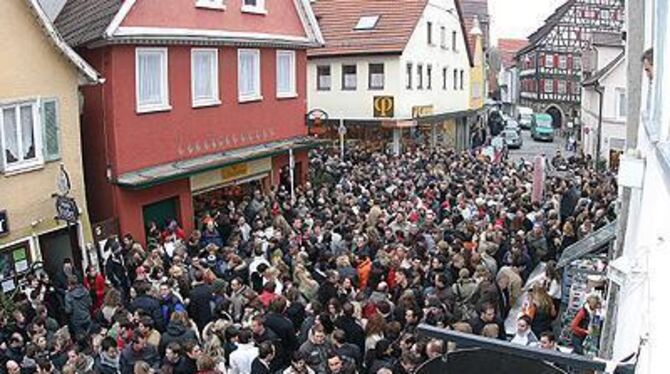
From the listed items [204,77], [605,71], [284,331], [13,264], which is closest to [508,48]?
[605,71]

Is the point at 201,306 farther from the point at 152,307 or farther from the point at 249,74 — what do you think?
the point at 249,74

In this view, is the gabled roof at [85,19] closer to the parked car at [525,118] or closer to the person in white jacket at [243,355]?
the person in white jacket at [243,355]

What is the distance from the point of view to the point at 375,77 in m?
35.1

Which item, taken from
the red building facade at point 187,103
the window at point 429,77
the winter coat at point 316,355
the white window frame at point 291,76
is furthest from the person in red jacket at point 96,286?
the window at point 429,77

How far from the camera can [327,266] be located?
13195 millimetres

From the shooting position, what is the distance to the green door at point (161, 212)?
18953mm

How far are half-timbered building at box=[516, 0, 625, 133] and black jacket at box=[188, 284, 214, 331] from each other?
54.9 metres

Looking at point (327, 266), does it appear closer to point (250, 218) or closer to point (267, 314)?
point (267, 314)

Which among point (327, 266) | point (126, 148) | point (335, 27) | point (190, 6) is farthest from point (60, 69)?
point (335, 27)

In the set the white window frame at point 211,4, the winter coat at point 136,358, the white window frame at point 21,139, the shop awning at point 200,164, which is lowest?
the winter coat at point 136,358

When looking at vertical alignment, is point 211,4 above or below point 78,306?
above

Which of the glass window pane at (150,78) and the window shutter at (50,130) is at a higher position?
the glass window pane at (150,78)

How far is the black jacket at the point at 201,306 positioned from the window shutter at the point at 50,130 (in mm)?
6033

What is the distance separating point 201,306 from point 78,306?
7.44 feet
